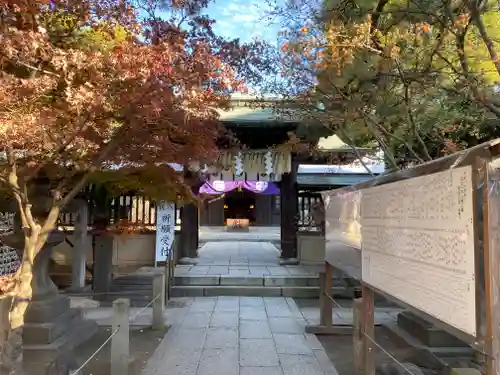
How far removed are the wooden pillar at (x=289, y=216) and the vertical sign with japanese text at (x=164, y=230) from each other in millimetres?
3762

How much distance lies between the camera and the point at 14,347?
3.91m

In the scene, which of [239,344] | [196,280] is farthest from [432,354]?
[196,280]

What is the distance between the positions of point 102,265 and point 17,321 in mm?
5952

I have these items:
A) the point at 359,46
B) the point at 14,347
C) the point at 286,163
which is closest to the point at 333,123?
→ the point at 359,46

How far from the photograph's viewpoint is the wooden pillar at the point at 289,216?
1270 centimetres

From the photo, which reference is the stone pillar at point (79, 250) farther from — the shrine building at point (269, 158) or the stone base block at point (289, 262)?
the stone base block at point (289, 262)

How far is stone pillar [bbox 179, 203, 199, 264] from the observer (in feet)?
41.9

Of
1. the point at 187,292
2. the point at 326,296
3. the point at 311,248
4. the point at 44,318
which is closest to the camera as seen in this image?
the point at 44,318

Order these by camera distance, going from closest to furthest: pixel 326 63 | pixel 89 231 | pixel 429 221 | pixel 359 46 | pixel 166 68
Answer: pixel 429 221 → pixel 166 68 → pixel 359 46 → pixel 326 63 → pixel 89 231

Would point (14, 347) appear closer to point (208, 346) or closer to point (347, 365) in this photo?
point (208, 346)

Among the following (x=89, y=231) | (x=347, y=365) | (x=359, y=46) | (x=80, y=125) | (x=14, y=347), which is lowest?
(x=347, y=365)

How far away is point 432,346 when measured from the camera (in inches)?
241

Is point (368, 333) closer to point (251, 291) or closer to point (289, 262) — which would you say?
point (251, 291)

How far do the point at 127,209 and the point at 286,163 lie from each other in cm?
445
